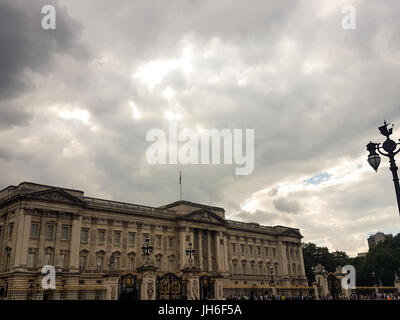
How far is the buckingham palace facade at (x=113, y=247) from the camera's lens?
36.8 meters

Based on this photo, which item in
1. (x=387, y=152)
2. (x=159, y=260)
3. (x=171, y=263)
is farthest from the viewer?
(x=171, y=263)

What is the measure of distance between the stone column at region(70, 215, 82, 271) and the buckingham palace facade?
142mm

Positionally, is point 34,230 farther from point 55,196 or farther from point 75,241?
point 75,241

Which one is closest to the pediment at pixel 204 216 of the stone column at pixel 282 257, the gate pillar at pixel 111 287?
the stone column at pixel 282 257

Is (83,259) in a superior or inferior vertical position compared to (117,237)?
inferior

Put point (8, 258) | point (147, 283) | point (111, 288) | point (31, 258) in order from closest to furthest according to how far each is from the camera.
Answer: point (111, 288), point (147, 283), point (31, 258), point (8, 258)

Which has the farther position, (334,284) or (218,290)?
(334,284)

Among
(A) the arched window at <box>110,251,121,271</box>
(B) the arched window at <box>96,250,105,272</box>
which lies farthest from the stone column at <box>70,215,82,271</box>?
(A) the arched window at <box>110,251,121,271</box>

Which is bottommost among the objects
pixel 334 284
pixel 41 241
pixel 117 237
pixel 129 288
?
pixel 129 288

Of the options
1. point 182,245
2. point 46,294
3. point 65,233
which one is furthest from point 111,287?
point 182,245

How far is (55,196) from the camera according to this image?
57188 millimetres

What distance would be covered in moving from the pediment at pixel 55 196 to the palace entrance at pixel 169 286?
3050 centimetres

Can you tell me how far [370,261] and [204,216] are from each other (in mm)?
48222

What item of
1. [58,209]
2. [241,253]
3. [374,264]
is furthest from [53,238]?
[374,264]
